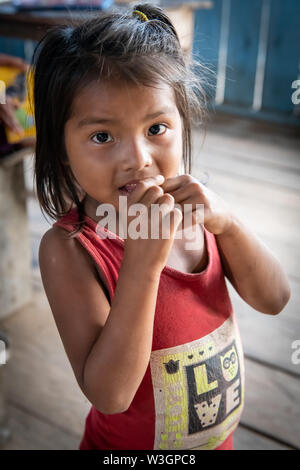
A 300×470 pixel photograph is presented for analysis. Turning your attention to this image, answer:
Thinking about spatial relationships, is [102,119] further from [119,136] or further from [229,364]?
[229,364]

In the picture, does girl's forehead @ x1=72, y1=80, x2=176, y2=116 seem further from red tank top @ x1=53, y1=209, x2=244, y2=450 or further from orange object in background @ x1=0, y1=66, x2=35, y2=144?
orange object in background @ x1=0, y1=66, x2=35, y2=144

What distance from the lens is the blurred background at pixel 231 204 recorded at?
1.17 metres

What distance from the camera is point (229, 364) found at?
30.0 inches

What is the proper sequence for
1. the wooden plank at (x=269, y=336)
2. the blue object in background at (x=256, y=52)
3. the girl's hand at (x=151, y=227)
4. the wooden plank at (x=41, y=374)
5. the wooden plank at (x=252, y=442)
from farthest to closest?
the blue object in background at (x=256, y=52) < the wooden plank at (x=269, y=336) < the wooden plank at (x=41, y=374) < the wooden plank at (x=252, y=442) < the girl's hand at (x=151, y=227)

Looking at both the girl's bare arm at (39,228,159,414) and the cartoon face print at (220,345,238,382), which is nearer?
the girl's bare arm at (39,228,159,414)

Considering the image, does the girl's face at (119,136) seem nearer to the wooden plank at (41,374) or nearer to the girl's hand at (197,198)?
the girl's hand at (197,198)

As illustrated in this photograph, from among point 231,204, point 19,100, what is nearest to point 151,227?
point 19,100

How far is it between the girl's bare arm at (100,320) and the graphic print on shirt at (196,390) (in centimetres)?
9

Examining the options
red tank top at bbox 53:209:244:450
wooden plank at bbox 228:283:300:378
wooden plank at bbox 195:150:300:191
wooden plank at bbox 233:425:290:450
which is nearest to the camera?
red tank top at bbox 53:209:244:450

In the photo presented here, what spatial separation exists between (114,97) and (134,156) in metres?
0.07

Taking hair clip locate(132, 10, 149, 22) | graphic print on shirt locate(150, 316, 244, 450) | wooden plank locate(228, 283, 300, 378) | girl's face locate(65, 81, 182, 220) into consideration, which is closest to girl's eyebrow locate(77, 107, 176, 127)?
girl's face locate(65, 81, 182, 220)

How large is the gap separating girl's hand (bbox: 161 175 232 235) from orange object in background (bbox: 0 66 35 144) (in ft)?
2.67

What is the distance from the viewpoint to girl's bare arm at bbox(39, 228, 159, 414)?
586mm

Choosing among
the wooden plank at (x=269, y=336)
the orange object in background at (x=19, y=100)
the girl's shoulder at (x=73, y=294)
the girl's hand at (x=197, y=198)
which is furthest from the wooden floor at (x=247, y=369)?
the orange object in background at (x=19, y=100)
